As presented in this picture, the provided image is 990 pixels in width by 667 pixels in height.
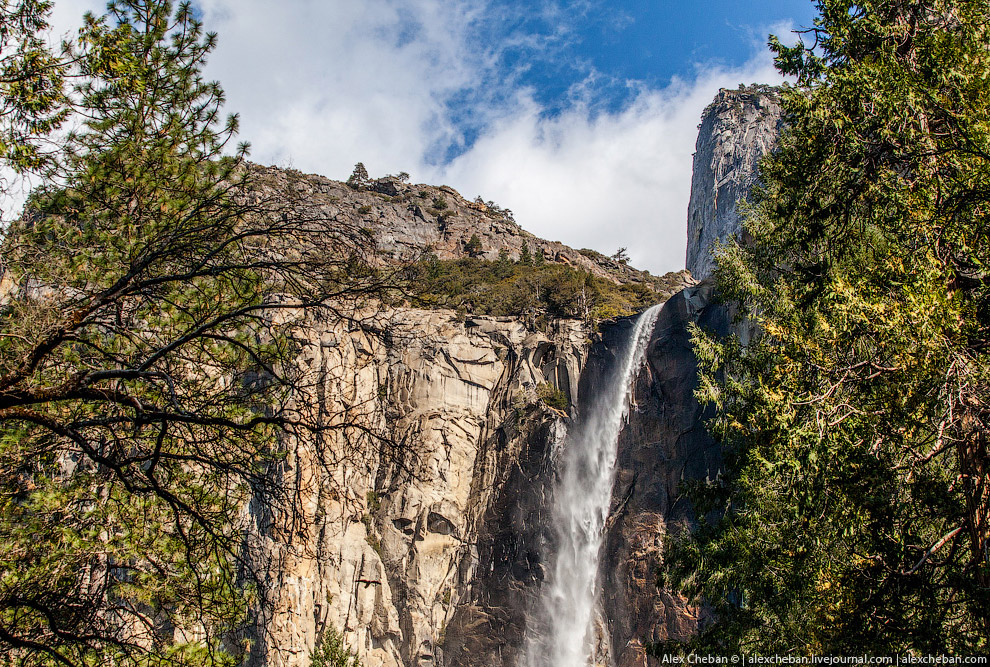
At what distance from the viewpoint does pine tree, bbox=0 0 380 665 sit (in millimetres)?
4035

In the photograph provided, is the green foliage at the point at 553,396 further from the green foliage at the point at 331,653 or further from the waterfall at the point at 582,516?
the green foliage at the point at 331,653

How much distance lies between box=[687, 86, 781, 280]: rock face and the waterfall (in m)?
26.2

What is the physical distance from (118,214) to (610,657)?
24447 millimetres

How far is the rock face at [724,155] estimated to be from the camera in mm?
54188

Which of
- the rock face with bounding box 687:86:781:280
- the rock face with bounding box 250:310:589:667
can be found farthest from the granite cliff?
the rock face with bounding box 687:86:781:280

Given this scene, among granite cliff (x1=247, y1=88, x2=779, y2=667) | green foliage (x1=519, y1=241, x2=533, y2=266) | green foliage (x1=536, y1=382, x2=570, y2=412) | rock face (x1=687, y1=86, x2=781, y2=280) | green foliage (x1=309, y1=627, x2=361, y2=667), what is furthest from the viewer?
rock face (x1=687, y1=86, x2=781, y2=280)

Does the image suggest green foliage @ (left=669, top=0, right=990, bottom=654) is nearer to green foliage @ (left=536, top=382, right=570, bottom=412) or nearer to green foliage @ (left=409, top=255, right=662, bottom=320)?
green foliage @ (left=536, top=382, right=570, bottom=412)

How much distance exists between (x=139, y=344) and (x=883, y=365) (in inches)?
253

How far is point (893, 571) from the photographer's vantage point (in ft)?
18.6

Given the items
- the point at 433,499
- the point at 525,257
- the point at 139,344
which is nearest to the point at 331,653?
the point at 433,499

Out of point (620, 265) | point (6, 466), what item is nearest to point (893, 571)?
point (6, 466)

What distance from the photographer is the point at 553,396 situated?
31.7 m

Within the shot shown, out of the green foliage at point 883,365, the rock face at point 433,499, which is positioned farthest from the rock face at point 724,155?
the green foliage at point 883,365

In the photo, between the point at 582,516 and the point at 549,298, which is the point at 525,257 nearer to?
the point at 549,298
